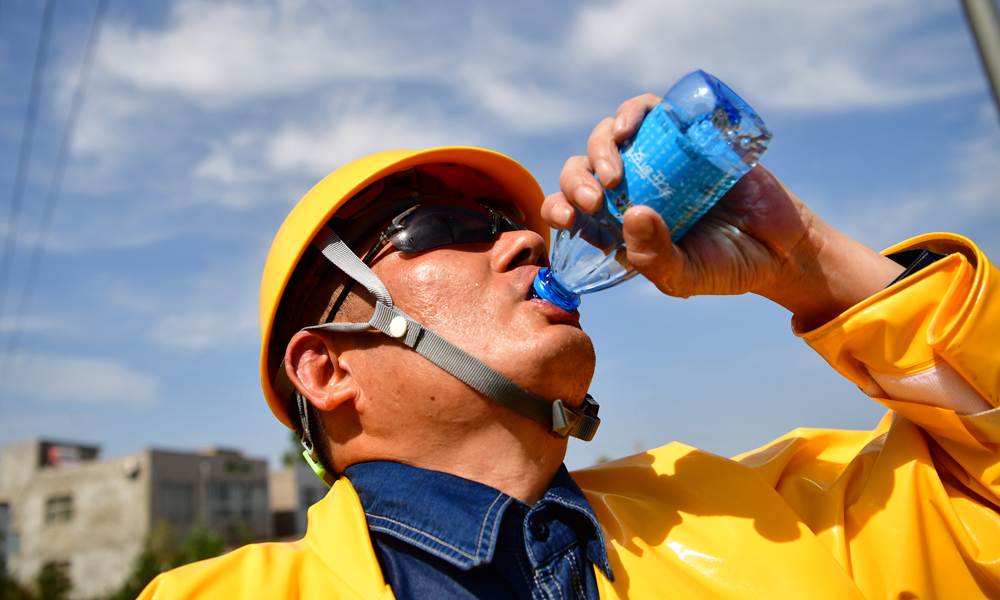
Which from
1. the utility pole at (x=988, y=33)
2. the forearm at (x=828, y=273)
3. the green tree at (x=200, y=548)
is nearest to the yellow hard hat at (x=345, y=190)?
the forearm at (x=828, y=273)

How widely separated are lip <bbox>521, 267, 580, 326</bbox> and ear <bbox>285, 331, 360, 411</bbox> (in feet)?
2.53

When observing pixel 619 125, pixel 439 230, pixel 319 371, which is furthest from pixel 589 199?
pixel 319 371

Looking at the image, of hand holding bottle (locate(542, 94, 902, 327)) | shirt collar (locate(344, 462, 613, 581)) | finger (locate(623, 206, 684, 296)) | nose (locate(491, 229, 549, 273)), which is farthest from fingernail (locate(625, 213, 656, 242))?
shirt collar (locate(344, 462, 613, 581))

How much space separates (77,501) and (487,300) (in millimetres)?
44248

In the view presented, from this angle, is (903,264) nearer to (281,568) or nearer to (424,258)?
(424,258)

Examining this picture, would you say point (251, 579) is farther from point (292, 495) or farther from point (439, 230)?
point (292, 495)

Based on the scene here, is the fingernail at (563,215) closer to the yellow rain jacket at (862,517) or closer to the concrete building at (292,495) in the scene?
the yellow rain jacket at (862,517)

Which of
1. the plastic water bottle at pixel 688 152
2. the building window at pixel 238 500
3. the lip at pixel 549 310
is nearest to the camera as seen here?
the plastic water bottle at pixel 688 152

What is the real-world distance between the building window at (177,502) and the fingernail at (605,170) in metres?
41.7

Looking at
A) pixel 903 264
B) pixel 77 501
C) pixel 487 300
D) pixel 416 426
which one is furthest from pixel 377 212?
pixel 77 501

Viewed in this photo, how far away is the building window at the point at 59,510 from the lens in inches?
1481

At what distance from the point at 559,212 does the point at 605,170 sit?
19 cm

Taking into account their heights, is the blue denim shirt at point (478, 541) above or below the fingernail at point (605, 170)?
below

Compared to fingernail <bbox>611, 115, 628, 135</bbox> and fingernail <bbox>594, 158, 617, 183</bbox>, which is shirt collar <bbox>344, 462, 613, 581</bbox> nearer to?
fingernail <bbox>594, 158, 617, 183</bbox>
